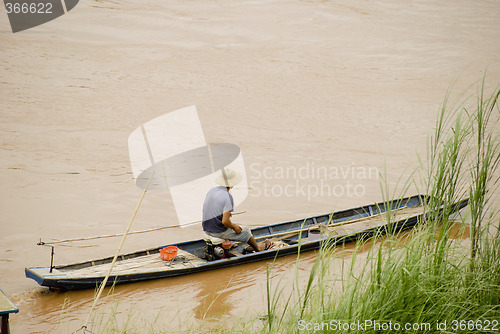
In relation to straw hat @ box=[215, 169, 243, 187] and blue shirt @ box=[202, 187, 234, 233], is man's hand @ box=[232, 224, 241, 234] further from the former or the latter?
straw hat @ box=[215, 169, 243, 187]

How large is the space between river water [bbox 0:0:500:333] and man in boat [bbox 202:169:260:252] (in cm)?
52

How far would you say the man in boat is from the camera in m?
6.11

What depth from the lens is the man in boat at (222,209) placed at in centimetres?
611


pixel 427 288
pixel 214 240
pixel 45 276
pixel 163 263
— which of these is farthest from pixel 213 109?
pixel 427 288

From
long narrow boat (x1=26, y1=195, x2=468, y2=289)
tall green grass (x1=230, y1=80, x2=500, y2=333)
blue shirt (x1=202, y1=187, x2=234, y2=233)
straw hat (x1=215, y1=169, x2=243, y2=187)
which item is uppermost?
tall green grass (x1=230, y1=80, x2=500, y2=333)

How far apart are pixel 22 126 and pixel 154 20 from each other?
914 cm

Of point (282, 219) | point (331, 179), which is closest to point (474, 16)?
point (331, 179)

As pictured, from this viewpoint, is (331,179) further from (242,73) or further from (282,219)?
(242,73)

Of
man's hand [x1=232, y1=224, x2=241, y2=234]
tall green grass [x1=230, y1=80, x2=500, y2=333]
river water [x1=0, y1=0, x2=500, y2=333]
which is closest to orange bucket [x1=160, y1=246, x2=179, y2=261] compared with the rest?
river water [x1=0, y1=0, x2=500, y2=333]

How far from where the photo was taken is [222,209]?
6.16 metres

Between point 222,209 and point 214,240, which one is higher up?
point 222,209

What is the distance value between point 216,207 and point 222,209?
0.07 metres

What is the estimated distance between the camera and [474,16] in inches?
854

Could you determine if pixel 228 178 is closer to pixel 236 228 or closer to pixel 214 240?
pixel 236 228
